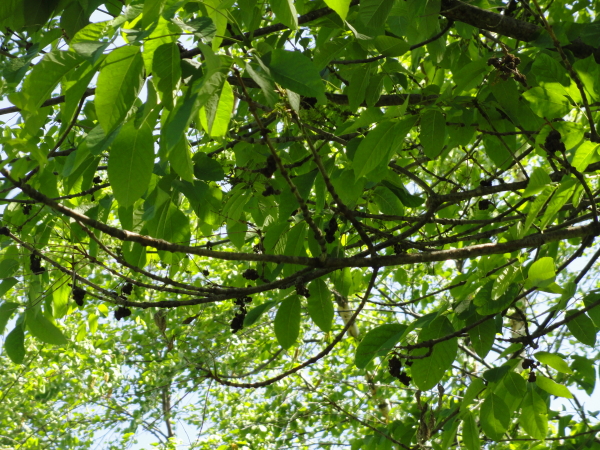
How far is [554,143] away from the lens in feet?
5.25

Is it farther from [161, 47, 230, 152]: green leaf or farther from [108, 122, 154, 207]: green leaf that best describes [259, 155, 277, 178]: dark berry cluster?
[161, 47, 230, 152]: green leaf

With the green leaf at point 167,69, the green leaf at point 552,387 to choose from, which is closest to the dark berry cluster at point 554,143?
the green leaf at point 552,387

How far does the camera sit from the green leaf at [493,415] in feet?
6.83

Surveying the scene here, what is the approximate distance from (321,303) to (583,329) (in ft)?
3.27

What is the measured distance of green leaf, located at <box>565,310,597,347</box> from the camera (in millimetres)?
2088

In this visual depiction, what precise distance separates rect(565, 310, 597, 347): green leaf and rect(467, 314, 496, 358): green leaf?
29 centimetres

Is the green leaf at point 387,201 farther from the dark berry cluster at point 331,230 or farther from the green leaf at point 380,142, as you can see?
the green leaf at point 380,142

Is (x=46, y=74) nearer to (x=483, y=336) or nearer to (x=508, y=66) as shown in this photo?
(x=508, y=66)

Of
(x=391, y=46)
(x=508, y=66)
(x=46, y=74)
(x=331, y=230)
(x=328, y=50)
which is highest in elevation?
(x=328, y=50)

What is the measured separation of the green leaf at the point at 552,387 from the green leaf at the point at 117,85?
1.67m

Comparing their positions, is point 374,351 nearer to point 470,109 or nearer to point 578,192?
point 578,192

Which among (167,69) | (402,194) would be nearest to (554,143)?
(402,194)

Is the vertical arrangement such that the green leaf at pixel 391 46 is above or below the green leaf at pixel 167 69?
above

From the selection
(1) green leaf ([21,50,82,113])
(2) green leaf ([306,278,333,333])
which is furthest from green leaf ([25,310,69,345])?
(1) green leaf ([21,50,82,113])
